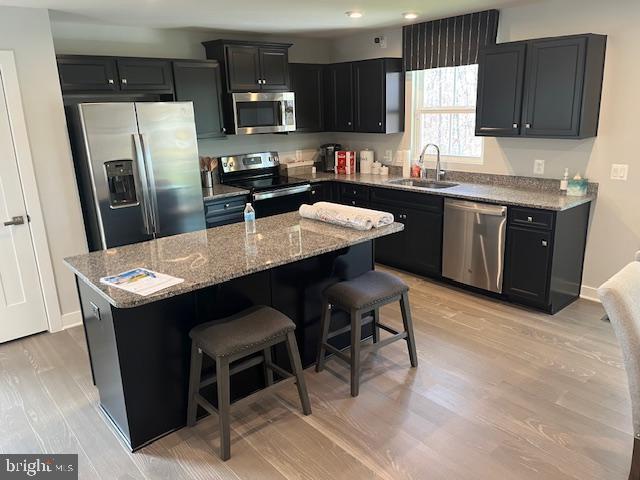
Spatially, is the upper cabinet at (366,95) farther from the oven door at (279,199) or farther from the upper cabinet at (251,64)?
the oven door at (279,199)

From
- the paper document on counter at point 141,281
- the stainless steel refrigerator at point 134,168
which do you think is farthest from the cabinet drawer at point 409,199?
the paper document on counter at point 141,281

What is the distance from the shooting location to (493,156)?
14.6 ft

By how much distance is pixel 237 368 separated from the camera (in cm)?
247

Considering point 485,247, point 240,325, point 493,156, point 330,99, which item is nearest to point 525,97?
point 493,156

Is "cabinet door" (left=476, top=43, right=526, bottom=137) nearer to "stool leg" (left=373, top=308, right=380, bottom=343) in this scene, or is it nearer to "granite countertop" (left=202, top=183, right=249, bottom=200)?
"stool leg" (left=373, top=308, right=380, bottom=343)

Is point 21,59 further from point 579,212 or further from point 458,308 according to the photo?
point 579,212

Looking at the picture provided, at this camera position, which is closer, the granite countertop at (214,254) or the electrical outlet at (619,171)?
the granite countertop at (214,254)

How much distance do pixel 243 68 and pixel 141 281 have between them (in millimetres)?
3162

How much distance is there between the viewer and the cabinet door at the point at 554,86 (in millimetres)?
3463

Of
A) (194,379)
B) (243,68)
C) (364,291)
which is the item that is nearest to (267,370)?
(194,379)

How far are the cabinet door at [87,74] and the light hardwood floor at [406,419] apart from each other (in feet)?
6.68

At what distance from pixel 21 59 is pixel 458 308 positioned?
376cm

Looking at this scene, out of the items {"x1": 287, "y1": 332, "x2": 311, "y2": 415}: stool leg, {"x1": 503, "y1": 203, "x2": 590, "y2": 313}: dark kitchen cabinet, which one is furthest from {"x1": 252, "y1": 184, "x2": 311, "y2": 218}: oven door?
{"x1": 287, "y1": 332, "x2": 311, "y2": 415}: stool leg

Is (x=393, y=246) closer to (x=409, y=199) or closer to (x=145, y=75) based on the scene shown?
(x=409, y=199)
